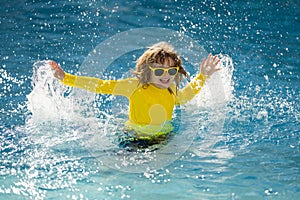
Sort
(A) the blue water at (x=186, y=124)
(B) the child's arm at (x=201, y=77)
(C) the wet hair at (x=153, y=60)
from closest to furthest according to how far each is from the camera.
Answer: (A) the blue water at (x=186, y=124) < (C) the wet hair at (x=153, y=60) < (B) the child's arm at (x=201, y=77)

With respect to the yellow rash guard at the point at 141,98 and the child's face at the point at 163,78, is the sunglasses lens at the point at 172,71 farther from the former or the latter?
the yellow rash guard at the point at 141,98

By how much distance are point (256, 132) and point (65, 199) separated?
1802 millimetres

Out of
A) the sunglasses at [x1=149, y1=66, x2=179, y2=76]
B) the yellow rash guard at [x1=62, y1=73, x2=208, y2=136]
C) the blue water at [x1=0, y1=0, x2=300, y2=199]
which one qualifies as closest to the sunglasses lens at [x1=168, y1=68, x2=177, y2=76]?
the sunglasses at [x1=149, y1=66, x2=179, y2=76]

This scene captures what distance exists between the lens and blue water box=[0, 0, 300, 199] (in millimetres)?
3488

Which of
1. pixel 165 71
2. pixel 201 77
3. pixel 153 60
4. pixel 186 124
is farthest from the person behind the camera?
pixel 186 124

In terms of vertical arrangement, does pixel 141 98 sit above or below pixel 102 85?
below

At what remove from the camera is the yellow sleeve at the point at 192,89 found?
14.5 feet

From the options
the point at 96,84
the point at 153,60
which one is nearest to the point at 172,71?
the point at 153,60

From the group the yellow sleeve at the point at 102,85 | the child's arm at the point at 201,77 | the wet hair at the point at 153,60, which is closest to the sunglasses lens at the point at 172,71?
the wet hair at the point at 153,60

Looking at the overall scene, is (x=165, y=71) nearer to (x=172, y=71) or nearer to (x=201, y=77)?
(x=172, y=71)

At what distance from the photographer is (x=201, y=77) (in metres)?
4.41

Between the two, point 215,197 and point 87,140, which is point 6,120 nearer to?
point 87,140

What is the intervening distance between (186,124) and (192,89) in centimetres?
33

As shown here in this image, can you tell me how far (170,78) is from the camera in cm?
406
